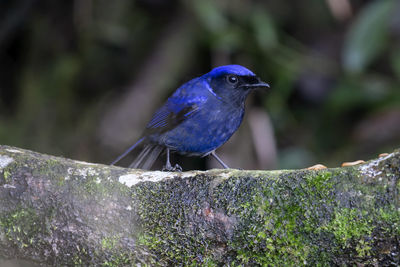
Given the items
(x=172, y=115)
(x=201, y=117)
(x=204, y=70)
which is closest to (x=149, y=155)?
(x=172, y=115)

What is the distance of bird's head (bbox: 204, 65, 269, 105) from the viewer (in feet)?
12.6

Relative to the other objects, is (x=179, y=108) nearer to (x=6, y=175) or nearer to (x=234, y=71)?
(x=234, y=71)

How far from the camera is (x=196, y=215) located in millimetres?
2221

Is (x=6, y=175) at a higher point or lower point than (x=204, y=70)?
lower

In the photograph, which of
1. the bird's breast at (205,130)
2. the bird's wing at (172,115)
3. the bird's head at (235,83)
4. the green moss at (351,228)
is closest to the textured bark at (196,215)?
the green moss at (351,228)

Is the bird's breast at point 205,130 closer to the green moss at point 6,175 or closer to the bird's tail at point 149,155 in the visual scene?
the bird's tail at point 149,155

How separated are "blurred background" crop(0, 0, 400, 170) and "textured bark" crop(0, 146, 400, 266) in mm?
2531

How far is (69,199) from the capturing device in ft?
7.65

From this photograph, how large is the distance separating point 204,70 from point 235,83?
2191mm

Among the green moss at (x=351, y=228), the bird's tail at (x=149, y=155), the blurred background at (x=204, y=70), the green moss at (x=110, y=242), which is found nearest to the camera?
the green moss at (x=351, y=228)

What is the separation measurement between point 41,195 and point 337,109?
3741 mm

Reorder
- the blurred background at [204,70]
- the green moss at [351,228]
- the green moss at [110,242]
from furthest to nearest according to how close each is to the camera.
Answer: the blurred background at [204,70] < the green moss at [110,242] < the green moss at [351,228]

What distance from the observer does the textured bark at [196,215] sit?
1.98 meters

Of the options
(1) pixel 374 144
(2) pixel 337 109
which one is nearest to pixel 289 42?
(2) pixel 337 109
